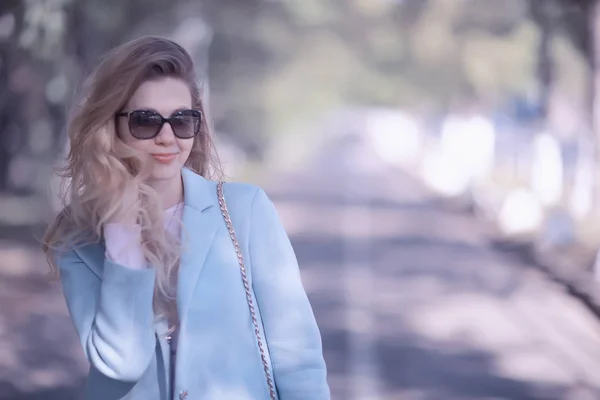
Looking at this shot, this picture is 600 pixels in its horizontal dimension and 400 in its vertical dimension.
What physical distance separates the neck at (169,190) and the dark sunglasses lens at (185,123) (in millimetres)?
123

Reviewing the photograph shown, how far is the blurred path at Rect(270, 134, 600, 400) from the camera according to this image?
806cm

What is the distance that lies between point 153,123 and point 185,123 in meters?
0.09

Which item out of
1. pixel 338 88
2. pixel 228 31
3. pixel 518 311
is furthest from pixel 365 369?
pixel 338 88

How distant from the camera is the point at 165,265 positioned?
8.25 feet

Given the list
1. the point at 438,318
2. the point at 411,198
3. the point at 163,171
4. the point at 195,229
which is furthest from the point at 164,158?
the point at 411,198

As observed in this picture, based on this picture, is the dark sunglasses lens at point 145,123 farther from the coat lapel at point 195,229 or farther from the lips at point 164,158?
the coat lapel at point 195,229

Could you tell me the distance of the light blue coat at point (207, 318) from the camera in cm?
240

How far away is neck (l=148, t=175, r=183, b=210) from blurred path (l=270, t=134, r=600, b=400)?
4.98 meters

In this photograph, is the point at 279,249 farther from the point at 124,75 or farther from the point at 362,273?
the point at 362,273

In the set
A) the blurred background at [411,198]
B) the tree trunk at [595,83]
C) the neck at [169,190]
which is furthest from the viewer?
the tree trunk at [595,83]

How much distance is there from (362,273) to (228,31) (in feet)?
80.4

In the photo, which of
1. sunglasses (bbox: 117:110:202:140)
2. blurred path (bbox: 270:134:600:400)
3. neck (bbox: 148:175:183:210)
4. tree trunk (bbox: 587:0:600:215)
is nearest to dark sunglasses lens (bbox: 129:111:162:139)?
sunglasses (bbox: 117:110:202:140)

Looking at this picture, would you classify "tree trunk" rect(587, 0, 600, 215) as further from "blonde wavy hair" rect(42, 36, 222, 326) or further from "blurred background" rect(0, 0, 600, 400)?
"blonde wavy hair" rect(42, 36, 222, 326)

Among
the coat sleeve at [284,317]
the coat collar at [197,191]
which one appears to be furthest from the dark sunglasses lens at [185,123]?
the coat sleeve at [284,317]
